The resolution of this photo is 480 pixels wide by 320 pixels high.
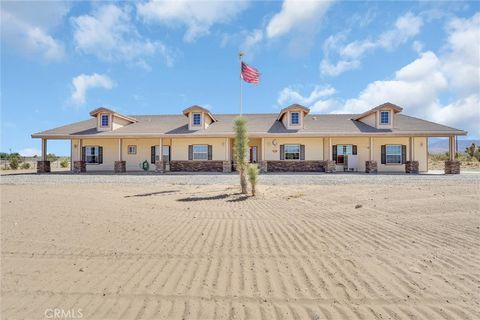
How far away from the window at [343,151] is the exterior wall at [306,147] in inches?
59.4

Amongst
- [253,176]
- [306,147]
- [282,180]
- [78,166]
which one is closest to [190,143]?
[78,166]

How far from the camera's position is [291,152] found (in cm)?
2248

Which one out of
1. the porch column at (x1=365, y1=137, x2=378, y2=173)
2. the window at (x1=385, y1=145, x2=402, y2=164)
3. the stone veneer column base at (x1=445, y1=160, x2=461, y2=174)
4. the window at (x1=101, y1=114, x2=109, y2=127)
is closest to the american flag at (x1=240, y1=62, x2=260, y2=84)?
the porch column at (x1=365, y1=137, x2=378, y2=173)

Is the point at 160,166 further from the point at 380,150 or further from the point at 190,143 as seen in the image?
the point at 380,150

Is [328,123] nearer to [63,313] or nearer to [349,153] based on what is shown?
[349,153]

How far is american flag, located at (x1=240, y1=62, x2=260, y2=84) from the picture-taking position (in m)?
17.6

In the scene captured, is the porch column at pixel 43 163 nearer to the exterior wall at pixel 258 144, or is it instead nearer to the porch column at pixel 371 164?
the exterior wall at pixel 258 144

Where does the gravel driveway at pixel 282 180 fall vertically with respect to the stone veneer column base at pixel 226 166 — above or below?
below

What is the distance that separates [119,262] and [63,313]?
1.27 metres

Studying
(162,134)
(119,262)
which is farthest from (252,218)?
(162,134)

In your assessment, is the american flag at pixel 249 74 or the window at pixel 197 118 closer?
the american flag at pixel 249 74

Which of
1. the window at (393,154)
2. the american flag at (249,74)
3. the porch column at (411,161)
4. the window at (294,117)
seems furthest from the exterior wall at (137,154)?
the porch column at (411,161)

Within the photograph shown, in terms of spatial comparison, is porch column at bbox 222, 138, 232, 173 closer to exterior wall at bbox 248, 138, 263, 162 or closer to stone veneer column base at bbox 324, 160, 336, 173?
exterior wall at bbox 248, 138, 263, 162

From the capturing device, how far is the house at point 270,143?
2148 centimetres
